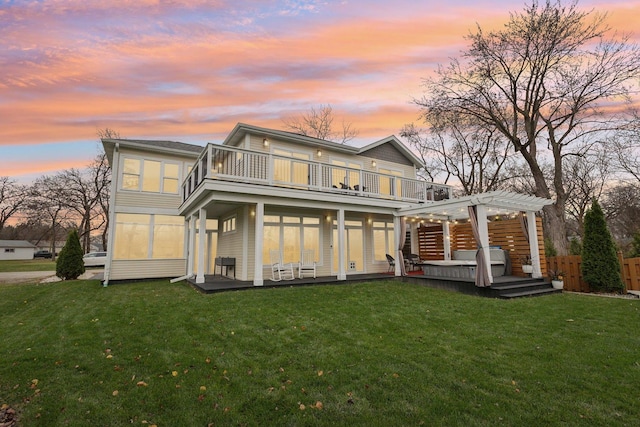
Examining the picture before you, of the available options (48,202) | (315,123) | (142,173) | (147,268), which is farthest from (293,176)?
(48,202)

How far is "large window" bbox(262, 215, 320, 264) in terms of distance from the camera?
11039 millimetres

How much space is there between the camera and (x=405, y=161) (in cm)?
1562

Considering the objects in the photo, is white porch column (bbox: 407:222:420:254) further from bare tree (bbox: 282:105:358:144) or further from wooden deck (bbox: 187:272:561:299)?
bare tree (bbox: 282:105:358:144)

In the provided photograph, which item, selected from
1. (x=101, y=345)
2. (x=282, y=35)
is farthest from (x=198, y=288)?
(x=282, y=35)

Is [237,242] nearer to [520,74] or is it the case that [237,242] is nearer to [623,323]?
[623,323]

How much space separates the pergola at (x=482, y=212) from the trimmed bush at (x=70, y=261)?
1483 cm

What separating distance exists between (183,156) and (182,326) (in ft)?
33.4

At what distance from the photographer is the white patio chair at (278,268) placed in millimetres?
10508

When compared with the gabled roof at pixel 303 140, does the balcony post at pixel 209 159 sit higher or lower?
lower

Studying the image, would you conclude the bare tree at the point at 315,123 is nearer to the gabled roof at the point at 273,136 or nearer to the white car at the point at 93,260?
the gabled roof at the point at 273,136

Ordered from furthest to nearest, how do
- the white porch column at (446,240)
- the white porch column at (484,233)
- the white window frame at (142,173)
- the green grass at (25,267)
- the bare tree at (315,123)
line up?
the bare tree at (315,123), the green grass at (25,267), the white porch column at (446,240), the white window frame at (142,173), the white porch column at (484,233)

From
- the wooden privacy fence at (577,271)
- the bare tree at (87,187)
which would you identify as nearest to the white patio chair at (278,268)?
the wooden privacy fence at (577,271)

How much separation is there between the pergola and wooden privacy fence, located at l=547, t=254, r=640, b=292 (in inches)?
52.8

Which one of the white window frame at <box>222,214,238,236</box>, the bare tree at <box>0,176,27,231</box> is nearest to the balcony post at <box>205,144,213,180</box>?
the white window frame at <box>222,214,238,236</box>
